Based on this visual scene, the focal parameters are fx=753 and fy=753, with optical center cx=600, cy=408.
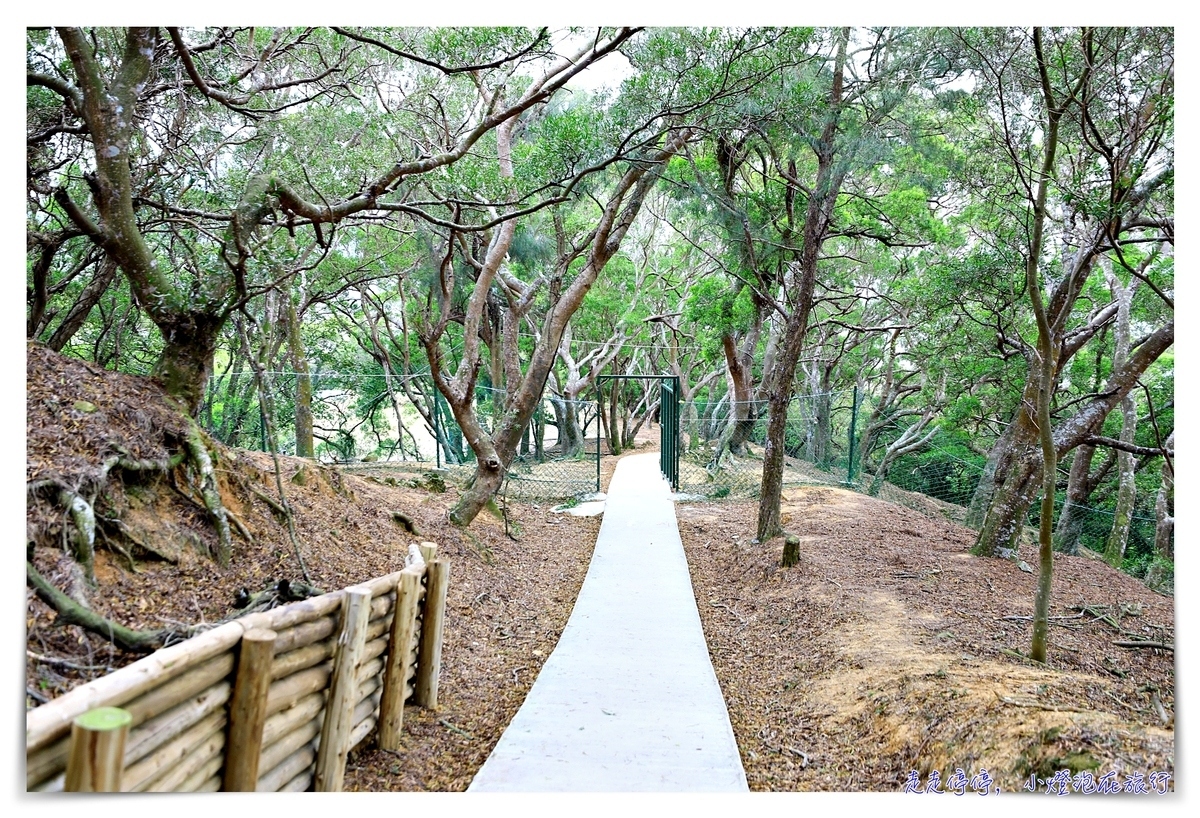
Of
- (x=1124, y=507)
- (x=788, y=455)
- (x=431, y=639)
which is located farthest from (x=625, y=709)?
(x=788, y=455)

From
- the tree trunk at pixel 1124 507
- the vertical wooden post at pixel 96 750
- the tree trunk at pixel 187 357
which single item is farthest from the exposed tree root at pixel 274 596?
the tree trunk at pixel 1124 507

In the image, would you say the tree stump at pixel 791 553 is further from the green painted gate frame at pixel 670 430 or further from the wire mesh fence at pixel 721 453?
the green painted gate frame at pixel 670 430

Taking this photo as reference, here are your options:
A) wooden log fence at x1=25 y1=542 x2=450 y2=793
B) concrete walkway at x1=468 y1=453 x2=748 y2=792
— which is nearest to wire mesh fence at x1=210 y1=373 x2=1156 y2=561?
concrete walkway at x1=468 y1=453 x2=748 y2=792

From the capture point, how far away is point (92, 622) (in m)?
2.64


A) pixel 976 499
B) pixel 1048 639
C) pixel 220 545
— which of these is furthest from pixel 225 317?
pixel 976 499

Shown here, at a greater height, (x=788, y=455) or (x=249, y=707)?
(x=788, y=455)

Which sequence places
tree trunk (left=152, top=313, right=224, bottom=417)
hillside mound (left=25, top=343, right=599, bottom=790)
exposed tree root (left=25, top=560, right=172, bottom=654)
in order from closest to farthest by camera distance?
exposed tree root (left=25, top=560, right=172, bottom=654) → hillside mound (left=25, top=343, right=599, bottom=790) → tree trunk (left=152, top=313, right=224, bottom=417)

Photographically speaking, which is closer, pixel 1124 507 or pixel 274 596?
pixel 274 596

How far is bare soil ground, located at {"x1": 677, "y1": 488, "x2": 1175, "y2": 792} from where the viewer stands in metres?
2.96

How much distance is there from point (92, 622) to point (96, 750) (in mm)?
1186

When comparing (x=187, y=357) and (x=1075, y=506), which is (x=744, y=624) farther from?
(x=1075, y=506)

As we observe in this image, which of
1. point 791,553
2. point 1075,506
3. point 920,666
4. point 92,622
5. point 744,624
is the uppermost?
point 92,622

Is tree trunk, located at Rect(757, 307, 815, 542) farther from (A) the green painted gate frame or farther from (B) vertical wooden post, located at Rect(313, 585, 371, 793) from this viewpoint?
(B) vertical wooden post, located at Rect(313, 585, 371, 793)

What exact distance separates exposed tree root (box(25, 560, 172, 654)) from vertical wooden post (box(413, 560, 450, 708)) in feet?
Result: 3.76
